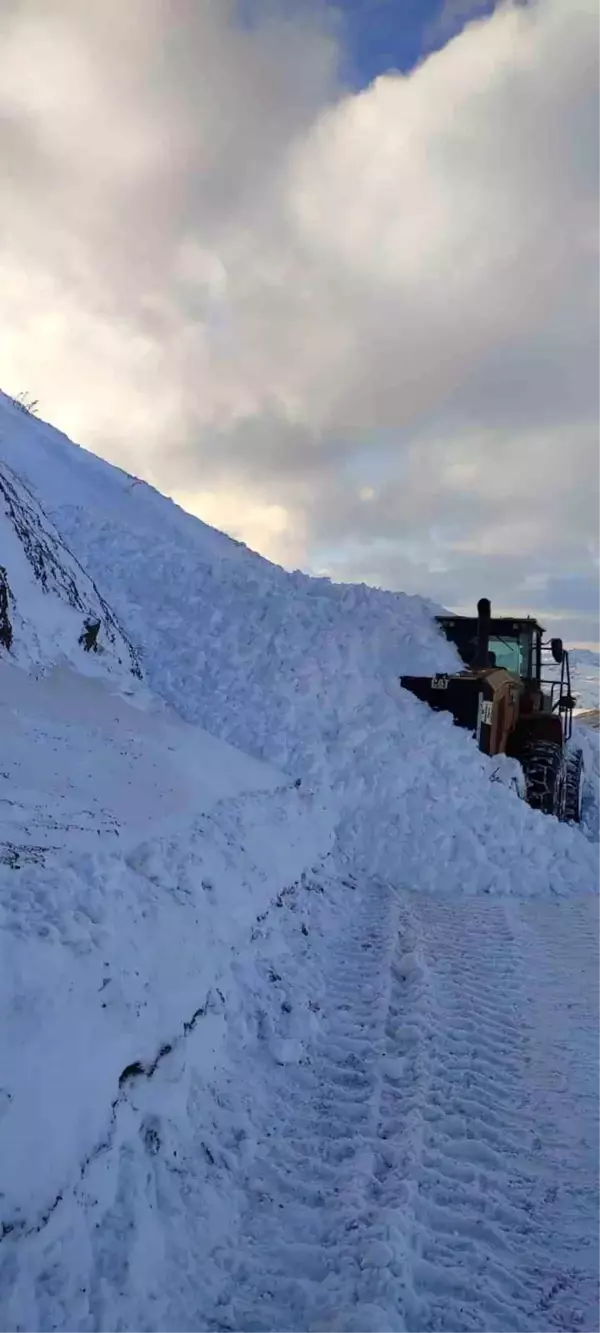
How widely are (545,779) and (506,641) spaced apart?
10.1 feet

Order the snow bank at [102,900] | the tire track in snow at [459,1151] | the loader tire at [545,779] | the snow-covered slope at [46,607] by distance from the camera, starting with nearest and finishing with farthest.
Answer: the snow bank at [102,900] → the tire track in snow at [459,1151] → the snow-covered slope at [46,607] → the loader tire at [545,779]

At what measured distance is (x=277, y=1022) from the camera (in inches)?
201

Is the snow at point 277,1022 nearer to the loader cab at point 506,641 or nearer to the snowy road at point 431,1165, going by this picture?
the snowy road at point 431,1165

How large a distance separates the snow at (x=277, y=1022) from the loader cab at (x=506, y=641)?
9.32 feet

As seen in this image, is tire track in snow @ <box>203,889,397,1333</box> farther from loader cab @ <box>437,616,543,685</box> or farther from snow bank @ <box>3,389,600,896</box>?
loader cab @ <box>437,616,543,685</box>

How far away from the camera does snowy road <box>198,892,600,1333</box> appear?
10.1ft

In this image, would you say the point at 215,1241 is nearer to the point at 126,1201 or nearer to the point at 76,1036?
the point at 126,1201

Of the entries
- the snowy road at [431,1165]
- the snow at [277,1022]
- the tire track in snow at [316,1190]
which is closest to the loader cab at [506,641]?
the snow at [277,1022]

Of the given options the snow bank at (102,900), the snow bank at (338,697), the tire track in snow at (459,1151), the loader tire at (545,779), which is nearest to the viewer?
the snow bank at (102,900)

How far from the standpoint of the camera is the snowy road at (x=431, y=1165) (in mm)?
3070

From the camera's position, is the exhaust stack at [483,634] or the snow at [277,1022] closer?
the snow at [277,1022]

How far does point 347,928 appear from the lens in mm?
7246

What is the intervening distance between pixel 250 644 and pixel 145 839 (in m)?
6.77

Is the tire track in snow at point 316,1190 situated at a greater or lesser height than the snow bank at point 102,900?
lesser
